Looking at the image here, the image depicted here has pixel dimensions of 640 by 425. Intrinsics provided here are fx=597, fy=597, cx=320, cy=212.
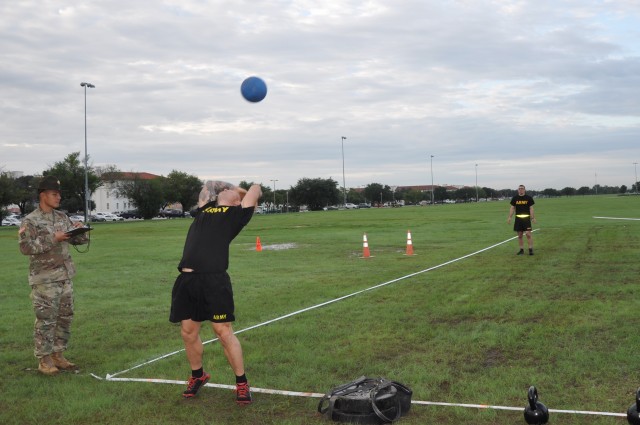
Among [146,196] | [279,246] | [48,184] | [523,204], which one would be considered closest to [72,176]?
[146,196]

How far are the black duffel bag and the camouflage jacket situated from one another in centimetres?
352

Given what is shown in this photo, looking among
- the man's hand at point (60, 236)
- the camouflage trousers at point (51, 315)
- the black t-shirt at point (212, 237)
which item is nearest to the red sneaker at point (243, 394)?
the black t-shirt at point (212, 237)

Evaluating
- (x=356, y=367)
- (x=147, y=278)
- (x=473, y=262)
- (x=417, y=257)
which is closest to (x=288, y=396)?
(x=356, y=367)

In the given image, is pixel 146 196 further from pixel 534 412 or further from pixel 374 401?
pixel 534 412

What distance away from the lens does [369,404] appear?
188 inches

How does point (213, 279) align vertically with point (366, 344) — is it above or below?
above

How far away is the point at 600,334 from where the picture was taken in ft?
24.1

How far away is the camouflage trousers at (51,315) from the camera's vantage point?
21.1 feet

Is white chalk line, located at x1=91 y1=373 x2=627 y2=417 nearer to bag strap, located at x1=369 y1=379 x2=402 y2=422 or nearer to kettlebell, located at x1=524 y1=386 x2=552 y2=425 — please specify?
bag strap, located at x1=369 y1=379 x2=402 y2=422

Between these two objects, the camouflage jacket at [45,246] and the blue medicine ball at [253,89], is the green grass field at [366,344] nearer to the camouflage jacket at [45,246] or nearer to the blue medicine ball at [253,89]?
the camouflage jacket at [45,246]

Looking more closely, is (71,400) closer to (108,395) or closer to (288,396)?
(108,395)

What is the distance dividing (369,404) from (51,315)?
377cm

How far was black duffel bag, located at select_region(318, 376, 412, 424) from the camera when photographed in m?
4.75

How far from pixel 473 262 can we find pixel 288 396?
11.1m
